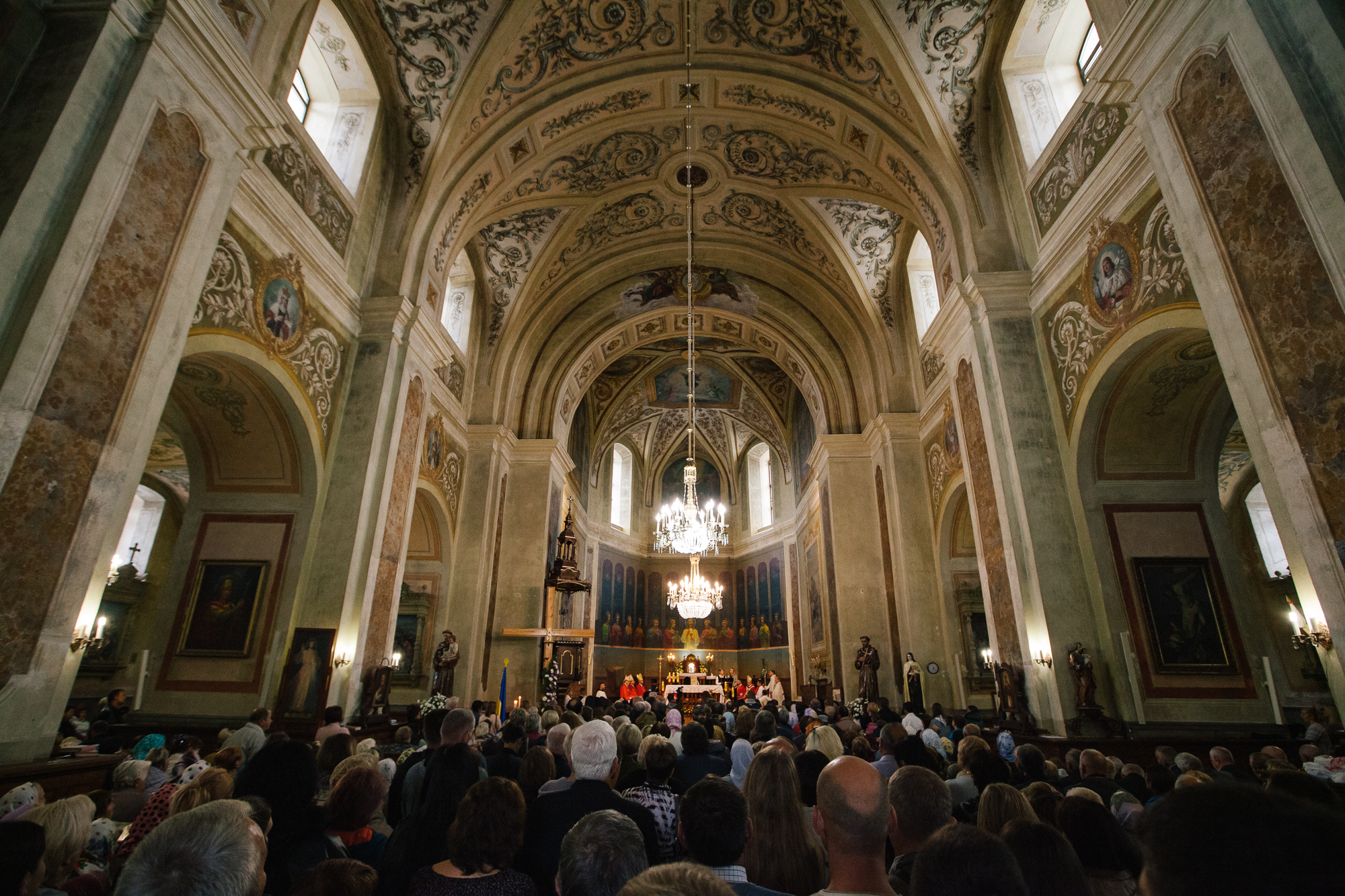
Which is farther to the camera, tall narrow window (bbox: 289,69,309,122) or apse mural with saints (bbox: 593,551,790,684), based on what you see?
apse mural with saints (bbox: 593,551,790,684)

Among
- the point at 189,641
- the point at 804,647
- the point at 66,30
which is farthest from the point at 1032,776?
the point at 804,647

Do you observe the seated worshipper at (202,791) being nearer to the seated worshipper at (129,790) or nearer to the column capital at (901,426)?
the seated worshipper at (129,790)

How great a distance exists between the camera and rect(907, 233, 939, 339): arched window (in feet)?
44.9

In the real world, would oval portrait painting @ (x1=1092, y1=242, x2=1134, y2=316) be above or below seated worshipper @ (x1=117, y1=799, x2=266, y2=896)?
above

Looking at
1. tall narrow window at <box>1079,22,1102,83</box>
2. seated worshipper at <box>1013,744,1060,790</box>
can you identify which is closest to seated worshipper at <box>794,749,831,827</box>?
seated worshipper at <box>1013,744,1060,790</box>

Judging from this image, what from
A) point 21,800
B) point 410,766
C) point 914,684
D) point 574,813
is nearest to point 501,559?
point 914,684

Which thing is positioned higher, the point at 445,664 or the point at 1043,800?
the point at 445,664

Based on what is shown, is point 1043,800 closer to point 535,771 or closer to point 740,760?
point 740,760

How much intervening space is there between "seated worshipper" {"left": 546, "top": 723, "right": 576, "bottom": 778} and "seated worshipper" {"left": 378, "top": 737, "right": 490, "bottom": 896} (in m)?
1.41

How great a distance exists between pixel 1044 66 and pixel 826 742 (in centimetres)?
1005

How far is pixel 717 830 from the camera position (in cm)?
211

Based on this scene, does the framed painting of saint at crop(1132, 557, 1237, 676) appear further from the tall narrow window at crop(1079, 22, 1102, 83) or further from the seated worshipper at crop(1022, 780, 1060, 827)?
the tall narrow window at crop(1079, 22, 1102, 83)

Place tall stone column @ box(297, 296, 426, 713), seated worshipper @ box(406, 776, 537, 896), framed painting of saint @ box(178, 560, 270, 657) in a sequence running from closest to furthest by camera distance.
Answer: seated worshipper @ box(406, 776, 537, 896), framed painting of saint @ box(178, 560, 270, 657), tall stone column @ box(297, 296, 426, 713)

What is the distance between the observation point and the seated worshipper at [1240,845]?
2.63 feet
